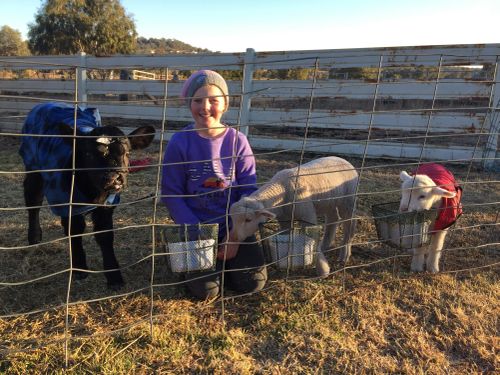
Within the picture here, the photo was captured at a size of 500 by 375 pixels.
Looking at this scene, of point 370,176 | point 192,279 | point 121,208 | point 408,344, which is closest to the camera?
point 408,344

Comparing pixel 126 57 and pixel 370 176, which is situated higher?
pixel 126 57

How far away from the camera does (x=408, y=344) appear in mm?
2568

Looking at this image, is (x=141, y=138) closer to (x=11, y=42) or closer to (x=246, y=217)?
(x=246, y=217)

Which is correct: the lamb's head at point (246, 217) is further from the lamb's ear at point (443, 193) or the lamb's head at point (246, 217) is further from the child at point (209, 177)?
the lamb's ear at point (443, 193)

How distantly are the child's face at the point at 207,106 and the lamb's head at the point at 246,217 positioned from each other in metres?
0.69

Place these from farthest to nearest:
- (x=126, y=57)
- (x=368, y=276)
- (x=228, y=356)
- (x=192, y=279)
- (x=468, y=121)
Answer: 1. (x=126, y=57)
2. (x=468, y=121)
3. (x=368, y=276)
4. (x=192, y=279)
5. (x=228, y=356)

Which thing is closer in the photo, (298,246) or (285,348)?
(285,348)

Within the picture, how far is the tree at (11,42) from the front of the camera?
1907 inches

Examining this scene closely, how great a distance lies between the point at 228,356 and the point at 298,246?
0.92 metres

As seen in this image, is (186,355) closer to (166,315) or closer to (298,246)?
(166,315)

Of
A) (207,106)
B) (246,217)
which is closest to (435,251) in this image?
(246,217)

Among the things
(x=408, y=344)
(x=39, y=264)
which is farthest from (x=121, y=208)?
(x=408, y=344)

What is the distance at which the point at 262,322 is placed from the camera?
2705 mm

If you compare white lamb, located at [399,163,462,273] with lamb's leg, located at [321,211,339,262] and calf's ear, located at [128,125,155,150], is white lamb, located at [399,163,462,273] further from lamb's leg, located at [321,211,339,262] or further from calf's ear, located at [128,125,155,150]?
calf's ear, located at [128,125,155,150]
